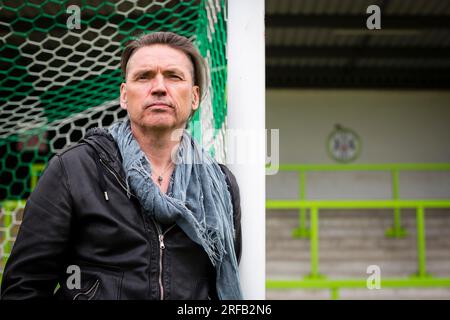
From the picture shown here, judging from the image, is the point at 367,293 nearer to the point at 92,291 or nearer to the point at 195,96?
the point at 195,96

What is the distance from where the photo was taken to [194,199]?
123 centimetres

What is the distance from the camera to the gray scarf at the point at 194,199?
1.15 meters

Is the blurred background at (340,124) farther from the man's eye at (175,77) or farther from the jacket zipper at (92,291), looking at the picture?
the jacket zipper at (92,291)

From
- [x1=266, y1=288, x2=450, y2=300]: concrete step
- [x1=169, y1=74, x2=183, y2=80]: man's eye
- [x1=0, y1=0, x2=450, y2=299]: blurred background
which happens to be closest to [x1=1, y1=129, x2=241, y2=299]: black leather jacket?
[x1=169, y1=74, x2=183, y2=80]: man's eye

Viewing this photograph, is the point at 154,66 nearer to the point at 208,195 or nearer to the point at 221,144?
the point at 208,195

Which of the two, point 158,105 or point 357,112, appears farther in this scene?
point 357,112

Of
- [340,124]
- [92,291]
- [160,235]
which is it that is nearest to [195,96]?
[160,235]

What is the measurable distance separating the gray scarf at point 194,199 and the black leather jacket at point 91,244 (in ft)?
0.14

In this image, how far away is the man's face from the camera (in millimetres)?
1222

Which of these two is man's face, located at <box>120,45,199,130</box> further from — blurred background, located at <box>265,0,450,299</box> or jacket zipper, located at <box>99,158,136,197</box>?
blurred background, located at <box>265,0,450,299</box>

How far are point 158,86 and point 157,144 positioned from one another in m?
0.17

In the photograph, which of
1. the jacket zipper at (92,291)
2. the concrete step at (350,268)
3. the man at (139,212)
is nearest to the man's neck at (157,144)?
the man at (139,212)

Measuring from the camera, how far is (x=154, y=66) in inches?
48.8
